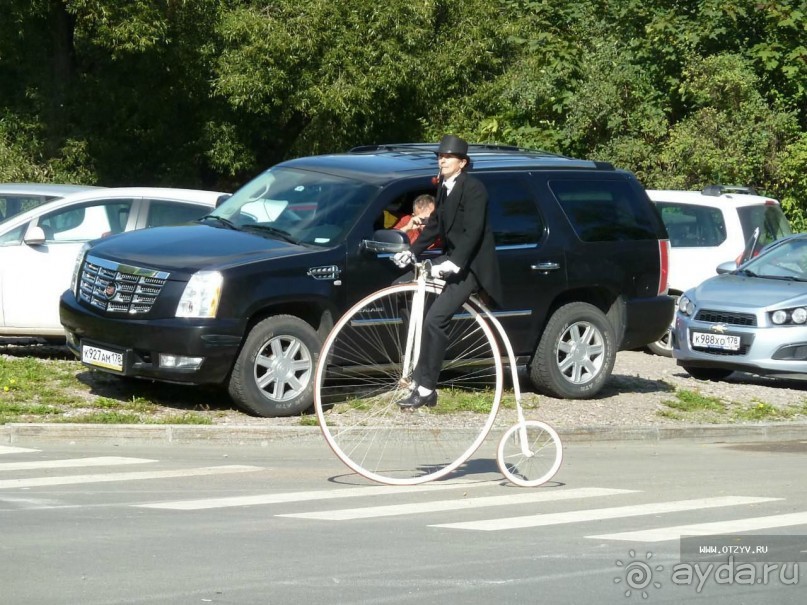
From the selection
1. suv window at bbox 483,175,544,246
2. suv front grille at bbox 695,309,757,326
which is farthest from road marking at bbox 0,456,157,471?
suv front grille at bbox 695,309,757,326

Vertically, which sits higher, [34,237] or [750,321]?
[34,237]

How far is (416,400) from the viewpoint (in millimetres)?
9555

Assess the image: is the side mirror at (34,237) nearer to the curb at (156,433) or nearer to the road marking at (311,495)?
the curb at (156,433)

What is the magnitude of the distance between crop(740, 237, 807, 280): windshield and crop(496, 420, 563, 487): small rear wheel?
6390 mm

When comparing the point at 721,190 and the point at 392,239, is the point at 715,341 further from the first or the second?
the point at 392,239

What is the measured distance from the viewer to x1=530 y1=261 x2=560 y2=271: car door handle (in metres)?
13.8

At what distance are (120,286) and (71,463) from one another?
2.22 m

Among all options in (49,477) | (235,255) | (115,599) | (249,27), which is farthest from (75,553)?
(249,27)

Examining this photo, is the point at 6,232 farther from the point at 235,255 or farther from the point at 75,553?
the point at 75,553

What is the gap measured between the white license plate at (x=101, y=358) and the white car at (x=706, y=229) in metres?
9.62

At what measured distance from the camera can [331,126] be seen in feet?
109

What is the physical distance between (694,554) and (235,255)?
19.2 feet

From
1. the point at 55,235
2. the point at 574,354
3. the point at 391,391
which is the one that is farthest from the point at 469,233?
the point at 55,235

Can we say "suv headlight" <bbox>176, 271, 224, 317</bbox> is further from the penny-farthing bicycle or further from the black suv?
the penny-farthing bicycle
